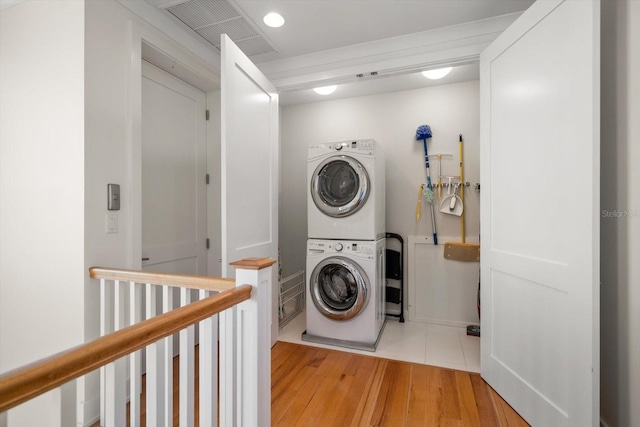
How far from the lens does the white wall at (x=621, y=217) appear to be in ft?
4.19

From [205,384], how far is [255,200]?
1255 millimetres

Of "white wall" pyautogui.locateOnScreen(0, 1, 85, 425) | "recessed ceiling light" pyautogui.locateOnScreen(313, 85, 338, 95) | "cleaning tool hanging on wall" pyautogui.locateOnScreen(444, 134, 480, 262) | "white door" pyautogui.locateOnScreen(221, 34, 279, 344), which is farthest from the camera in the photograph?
"recessed ceiling light" pyautogui.locateOnScreen(313, 85, 338, 95)

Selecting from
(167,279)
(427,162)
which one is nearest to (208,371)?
(167,279)

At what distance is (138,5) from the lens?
186 centimetres

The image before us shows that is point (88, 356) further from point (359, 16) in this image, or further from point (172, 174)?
point (359, 16)

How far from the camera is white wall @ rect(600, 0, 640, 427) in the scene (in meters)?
1.28

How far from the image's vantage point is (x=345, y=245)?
8.28ft

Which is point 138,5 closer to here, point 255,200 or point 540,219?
point 255,200

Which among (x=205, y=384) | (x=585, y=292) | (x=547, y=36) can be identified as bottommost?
(x=205, y=384)

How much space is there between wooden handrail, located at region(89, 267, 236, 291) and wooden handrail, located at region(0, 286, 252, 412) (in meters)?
0.27

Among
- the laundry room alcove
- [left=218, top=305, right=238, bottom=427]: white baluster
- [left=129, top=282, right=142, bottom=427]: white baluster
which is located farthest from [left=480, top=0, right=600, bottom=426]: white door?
[left=129, top=282, right=142, bottom=427]: white baluster

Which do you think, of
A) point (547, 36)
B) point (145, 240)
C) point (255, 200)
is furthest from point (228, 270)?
point (547, 36)

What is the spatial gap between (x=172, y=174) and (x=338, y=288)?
1706 mm

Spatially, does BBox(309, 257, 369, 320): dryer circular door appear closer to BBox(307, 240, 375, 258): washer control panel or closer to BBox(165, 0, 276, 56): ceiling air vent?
BBox(307, 240, 375, 258): washer control panel
